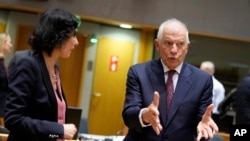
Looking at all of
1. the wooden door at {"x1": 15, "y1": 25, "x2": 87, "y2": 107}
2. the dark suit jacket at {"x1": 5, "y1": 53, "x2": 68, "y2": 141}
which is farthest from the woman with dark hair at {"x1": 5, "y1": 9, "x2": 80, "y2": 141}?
the wooden door at {"x1": 15, "y1": 25, "x2": 87, "y2": 107}

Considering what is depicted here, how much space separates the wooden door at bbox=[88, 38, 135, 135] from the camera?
822cm

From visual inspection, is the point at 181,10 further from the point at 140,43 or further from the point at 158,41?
the point at 158,41

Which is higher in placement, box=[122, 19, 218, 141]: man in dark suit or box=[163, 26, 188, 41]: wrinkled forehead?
box=[163, 26, 188, 41]: wrinkled forehead

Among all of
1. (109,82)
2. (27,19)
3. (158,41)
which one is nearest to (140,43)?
(109,82)

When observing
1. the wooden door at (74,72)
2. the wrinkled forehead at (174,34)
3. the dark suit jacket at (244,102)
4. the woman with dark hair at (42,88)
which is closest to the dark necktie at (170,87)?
the wrinkled forehead at (174,34)

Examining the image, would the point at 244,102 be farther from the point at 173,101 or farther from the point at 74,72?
the point at 74,72

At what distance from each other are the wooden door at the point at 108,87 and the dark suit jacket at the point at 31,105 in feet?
19.7

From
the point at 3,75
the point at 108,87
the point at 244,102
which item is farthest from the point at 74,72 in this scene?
the point at 244,102

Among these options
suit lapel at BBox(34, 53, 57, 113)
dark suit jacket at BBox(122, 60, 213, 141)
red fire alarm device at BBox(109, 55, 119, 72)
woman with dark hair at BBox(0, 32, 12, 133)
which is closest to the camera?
suit lapel at BBox(34, 53, 57, 113)

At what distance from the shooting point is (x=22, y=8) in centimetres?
768

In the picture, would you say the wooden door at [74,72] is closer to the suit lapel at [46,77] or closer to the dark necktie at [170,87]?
the dark necktie at [170,87]

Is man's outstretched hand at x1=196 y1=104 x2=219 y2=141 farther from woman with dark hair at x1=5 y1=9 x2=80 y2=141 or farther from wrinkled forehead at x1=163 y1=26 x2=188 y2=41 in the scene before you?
woman with dark hair at x1=5 y1=9 x2=80 y2=141

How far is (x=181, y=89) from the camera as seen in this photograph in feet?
7.81

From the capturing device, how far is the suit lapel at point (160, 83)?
92.0 inches
